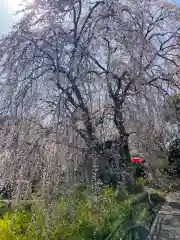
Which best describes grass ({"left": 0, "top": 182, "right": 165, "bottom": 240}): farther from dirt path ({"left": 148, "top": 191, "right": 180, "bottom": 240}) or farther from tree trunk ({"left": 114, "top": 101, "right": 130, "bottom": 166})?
tree trunk ({"left": 114, "top": 101, "right": 130, "bottom": 166})

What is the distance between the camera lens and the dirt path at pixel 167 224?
211 inches

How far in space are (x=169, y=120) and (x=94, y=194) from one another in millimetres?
2333

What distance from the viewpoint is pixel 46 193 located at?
3189 mm

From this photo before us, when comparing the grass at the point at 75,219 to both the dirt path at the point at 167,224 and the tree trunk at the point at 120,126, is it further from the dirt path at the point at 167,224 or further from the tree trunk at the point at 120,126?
the tree trunk at the point at 120,126

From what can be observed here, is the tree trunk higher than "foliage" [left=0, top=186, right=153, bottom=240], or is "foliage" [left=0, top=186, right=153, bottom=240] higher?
the tree trunk

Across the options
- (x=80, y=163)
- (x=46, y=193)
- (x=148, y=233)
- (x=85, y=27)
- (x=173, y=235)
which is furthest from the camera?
Answer: (x=173, y=235)

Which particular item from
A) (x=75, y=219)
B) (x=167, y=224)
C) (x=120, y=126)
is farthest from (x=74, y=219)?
(x=167, y=224)

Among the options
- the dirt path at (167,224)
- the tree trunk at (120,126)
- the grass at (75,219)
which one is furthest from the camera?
the dirt path at (167,224)

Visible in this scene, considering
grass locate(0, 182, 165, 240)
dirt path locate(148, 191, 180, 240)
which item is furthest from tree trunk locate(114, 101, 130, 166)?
dirt path locate(148, 191, 180, 240)

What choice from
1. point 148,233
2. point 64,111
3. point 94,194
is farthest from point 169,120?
point 64,111

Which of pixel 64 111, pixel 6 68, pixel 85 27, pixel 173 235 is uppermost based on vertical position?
pixel 85 27

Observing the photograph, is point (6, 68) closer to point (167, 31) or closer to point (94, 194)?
point (94, 194)

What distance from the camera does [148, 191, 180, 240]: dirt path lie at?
536cm

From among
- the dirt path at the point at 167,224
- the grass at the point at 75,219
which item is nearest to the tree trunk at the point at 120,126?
the grass at the point at 75,219
